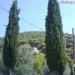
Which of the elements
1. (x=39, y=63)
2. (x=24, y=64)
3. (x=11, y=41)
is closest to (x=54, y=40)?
(x=11, y=41)

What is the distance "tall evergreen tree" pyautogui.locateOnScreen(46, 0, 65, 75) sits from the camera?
2523 cm

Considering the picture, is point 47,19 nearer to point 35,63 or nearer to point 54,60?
point 54,60

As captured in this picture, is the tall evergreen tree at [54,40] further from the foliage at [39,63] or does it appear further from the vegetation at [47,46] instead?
the foliage at [39,63]

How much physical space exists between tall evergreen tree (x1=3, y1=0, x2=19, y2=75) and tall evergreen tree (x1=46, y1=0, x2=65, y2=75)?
3.79m

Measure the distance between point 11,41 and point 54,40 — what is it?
4745 millimetres

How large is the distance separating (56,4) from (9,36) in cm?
575

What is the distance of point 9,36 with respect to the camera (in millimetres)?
28750

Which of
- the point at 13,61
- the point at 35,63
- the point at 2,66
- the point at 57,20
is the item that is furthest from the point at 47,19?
the point at 35,63

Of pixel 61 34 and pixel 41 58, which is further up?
pixel 61 34

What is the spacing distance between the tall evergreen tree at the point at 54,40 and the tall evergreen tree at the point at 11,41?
3.79 meters

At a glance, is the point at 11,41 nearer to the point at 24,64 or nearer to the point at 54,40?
the point at 54,40

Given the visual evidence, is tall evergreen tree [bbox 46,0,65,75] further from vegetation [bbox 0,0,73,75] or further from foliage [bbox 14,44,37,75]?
foliage [bbox 14,44,37,75]

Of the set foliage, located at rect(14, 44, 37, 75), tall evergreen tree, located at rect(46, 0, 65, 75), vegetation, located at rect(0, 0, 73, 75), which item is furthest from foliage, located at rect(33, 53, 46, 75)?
tall evergreen tree, located at rect(46, 0, 65, 75)

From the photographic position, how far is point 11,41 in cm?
2845
